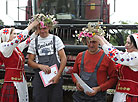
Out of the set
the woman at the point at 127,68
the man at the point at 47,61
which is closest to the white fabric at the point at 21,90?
the man at the point at 47,61

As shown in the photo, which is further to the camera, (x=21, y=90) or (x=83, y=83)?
(x=21, y=90)

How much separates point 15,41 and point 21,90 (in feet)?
2.35

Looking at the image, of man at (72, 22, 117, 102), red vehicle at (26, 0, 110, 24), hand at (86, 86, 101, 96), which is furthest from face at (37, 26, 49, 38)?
red vehicle at (26, 0, 110, 24)

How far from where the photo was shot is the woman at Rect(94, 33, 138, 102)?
216 cm

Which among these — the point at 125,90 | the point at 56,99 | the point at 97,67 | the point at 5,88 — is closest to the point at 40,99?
the point at 56,99

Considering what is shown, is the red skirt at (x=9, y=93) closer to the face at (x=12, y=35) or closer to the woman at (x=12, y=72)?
the woman at (x=12, y=72)

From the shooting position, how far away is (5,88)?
273cm

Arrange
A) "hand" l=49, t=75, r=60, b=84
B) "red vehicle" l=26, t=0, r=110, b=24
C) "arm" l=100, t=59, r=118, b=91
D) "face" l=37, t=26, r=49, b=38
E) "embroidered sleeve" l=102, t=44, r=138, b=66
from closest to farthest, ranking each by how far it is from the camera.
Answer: "embroidered sleeve" l=102, t=44, r=138, b=66 < "arm" l=100, t=59, r=118, b=91 < "hand" l=49, t=75, r=60, b=84 < "face" l=37, t=26, r=49, b=38 < "red vehicle" l=26, t=0, r=110, b=24

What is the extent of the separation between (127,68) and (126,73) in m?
0.06

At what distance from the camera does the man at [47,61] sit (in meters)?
2.71

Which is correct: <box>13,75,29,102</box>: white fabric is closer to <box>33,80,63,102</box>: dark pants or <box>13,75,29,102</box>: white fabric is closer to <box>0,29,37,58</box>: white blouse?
<box>33,80,63,102</box>: dark pants

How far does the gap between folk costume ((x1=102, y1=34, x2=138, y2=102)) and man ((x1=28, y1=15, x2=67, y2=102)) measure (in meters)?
0.79

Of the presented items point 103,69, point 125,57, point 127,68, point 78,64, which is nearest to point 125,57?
point 125,57

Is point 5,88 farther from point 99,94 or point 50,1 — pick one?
point 50,1
